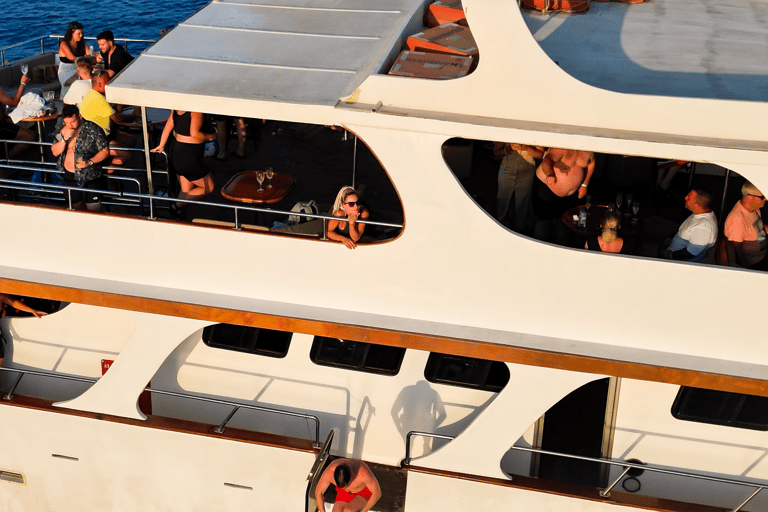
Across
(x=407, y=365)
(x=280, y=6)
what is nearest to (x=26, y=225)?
(x=280, y=6)

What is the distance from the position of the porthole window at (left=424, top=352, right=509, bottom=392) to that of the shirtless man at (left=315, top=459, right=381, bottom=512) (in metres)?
1.00

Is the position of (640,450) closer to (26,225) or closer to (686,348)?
(686,348)

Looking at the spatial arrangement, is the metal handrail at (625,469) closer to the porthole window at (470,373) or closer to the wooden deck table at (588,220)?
the porthole window at (470,373)

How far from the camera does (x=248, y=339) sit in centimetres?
697

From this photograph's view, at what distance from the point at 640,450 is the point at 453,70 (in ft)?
11.6

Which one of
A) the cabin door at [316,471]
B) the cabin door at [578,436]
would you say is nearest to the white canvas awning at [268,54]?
the cabin door at [316,471]

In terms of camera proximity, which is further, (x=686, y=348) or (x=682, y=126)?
(x=686, y=348)

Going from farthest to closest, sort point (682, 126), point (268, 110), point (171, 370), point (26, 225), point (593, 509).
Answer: point (171, 370) < point (26, 225) < point (593, 509) < point (268, 110) < point (682, 126)

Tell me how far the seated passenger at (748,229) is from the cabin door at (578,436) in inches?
55.9

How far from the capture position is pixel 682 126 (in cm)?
529

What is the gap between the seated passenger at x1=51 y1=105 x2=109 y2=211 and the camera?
273 inches

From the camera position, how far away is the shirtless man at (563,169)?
243 inches

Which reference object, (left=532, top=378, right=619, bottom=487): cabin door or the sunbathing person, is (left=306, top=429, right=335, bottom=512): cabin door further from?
the sunbathing person

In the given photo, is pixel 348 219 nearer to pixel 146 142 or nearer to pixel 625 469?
pixel 146 142
